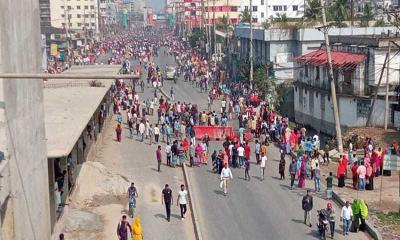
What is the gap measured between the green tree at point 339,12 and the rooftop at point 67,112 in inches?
969

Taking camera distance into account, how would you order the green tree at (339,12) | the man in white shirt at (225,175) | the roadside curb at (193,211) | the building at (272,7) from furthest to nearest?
the building at (272,7) → the green tree at (339,12) → the man in white shirt at (225,175) → the roadside curb at (193,211)

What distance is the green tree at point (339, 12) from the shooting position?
56.3 metres

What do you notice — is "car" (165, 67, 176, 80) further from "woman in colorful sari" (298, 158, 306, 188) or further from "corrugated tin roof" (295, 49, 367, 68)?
"woman in colorful sari" (298, 158, 306, 188)

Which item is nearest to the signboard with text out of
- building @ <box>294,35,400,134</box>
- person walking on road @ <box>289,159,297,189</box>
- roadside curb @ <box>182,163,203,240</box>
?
person walking on road @ <box>289,159,297,189</box>

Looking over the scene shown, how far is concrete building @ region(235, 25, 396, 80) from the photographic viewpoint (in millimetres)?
50938

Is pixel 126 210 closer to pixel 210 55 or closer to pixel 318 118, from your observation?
pixel 318 118

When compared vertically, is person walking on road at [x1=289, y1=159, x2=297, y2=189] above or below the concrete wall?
below

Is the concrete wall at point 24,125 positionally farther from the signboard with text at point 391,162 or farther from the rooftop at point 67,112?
the signboard with text at point 391,162

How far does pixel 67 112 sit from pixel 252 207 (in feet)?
22.5

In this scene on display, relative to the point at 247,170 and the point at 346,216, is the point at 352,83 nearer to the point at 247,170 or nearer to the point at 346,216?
the point at 247,170

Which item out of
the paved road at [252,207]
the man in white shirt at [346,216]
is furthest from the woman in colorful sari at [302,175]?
the man in white shirt at [346,216]

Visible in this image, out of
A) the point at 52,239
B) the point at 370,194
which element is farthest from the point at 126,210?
the point at 370,194

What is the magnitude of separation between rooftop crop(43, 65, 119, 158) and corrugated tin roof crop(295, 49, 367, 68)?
11.7 m

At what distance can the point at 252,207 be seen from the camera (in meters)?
22.5
